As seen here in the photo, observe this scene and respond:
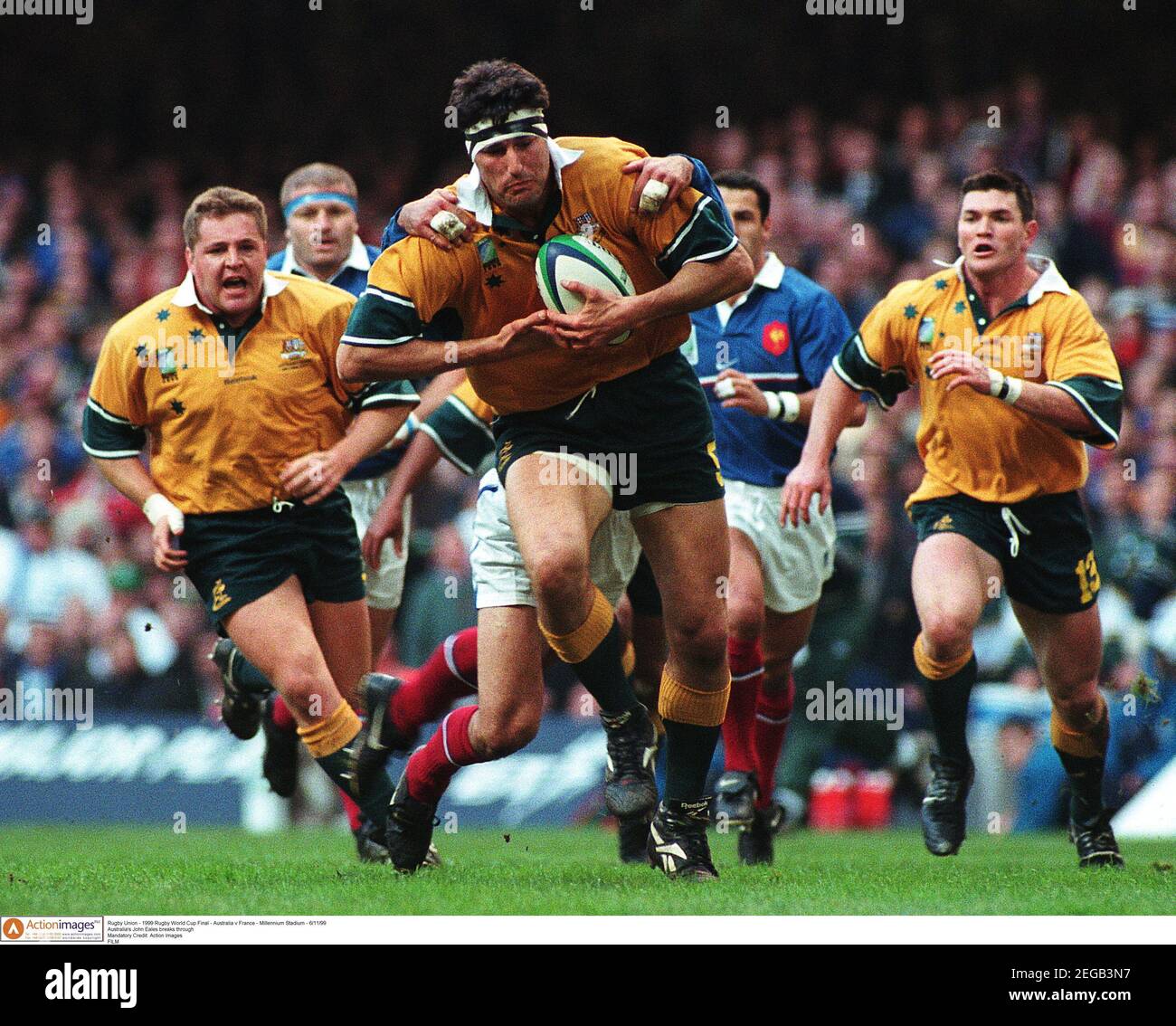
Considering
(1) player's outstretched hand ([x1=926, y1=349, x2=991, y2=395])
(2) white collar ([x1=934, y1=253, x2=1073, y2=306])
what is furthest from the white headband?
(2) white collar ([x1=934, y1=253, x2=1073, y2=306])

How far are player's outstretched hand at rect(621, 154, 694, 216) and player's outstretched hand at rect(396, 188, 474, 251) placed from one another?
0.52 meters

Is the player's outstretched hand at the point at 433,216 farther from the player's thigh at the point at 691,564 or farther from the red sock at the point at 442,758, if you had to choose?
the red sock at the point at 442,758

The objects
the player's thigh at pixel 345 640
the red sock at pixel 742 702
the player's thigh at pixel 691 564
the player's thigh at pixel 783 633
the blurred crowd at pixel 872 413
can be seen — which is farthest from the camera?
the blurred crowd at pixel 872 413

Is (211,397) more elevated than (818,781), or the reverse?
(211,397)

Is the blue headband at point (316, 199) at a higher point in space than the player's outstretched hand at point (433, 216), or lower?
higher

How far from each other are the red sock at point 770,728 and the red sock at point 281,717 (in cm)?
202

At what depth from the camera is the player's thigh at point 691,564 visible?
5797 mm

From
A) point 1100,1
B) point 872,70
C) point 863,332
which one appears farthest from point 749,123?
point 863,332

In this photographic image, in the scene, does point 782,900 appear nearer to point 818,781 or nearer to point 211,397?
point 211,397

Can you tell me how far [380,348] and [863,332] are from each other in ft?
7.67

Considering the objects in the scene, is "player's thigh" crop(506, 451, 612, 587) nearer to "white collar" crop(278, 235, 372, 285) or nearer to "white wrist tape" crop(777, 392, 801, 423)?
"white wrist tape" crop(777, 392, 801, 423)

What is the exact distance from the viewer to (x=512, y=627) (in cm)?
585

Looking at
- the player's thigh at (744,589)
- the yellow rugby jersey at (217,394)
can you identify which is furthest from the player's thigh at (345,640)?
the player's thigh at (744,589)
